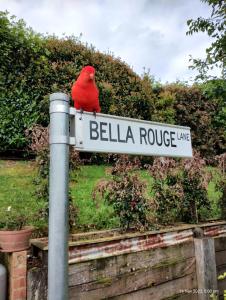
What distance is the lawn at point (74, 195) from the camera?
349cm

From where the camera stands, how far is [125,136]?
4.94 ft

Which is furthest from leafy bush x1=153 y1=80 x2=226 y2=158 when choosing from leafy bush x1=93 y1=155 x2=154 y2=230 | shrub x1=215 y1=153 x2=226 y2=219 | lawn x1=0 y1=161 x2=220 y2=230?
leafy bush x1=93 y1=155 x2=154 y2=230

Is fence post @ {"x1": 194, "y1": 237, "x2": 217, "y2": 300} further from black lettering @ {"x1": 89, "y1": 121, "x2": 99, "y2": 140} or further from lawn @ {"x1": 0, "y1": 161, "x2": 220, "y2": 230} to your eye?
black lettering @ {"x1": 89, "y1": 121, "x2": 99, "y2": 140}

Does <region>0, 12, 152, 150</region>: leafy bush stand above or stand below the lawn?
above

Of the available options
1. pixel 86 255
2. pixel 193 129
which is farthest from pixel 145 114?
pixel 86 255

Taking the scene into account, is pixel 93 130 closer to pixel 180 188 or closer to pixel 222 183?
pixel 180 188

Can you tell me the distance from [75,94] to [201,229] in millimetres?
2309

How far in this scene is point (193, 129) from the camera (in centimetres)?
897

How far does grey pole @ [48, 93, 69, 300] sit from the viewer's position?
3.59 feet

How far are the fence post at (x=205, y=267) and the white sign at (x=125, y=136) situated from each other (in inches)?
68.8

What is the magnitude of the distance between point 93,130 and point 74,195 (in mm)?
3142

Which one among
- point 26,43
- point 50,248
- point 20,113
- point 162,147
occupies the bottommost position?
point 50,248

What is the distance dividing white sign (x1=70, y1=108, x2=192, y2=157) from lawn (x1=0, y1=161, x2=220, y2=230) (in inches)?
60.5

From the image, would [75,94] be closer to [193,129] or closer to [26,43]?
[26,43]
